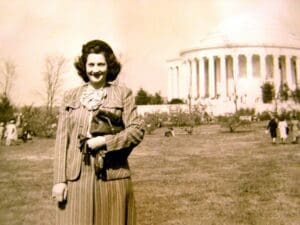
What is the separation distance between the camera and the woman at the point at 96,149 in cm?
218

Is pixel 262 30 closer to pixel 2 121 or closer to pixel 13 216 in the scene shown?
pixel 2 121

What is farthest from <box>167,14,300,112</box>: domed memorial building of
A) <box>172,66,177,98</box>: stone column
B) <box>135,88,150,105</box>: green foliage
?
<box>135,88,150,105</box>: green foliage

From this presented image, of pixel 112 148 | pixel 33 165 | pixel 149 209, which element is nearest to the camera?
pixel 112 148

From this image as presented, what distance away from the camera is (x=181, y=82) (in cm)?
4744

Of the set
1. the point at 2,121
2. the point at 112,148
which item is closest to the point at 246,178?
the point at 112,148

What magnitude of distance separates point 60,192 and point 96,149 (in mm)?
275

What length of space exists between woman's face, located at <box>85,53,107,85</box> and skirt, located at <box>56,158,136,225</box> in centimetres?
44

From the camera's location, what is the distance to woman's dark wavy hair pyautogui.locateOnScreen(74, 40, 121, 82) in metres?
2.27

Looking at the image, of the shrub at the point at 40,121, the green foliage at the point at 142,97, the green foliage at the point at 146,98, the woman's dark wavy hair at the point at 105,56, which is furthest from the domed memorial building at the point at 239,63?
the woman's dark wavy hair at the point at 105,56

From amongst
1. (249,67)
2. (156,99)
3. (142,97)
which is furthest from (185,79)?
(142,97)

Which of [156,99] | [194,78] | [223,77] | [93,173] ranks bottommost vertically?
[93,173]

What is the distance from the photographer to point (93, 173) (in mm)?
2188

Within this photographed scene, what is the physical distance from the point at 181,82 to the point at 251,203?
42.5 m

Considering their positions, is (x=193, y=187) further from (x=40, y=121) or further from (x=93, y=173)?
(x=40, y=121)
